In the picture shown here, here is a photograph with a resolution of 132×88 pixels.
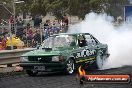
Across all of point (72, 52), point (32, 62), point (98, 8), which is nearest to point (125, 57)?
point (72, 52)

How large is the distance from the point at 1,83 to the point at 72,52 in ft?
10.4

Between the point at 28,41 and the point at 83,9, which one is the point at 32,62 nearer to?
the point at 28,41

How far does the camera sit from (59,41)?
46.5 feet

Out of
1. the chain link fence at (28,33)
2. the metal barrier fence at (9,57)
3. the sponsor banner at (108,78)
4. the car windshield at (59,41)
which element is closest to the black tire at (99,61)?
the car windshield at (59,41)

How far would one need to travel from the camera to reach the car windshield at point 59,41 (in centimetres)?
1403

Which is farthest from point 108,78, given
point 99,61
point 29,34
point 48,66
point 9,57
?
point 29,34

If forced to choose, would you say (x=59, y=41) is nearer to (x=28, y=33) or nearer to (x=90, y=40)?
(x=90, y=40)

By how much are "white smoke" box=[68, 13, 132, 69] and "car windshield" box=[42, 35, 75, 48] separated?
7.33 ft

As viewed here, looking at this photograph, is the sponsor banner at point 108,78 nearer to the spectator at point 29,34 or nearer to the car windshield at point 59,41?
the car windshield at point 59,41

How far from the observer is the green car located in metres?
13.1

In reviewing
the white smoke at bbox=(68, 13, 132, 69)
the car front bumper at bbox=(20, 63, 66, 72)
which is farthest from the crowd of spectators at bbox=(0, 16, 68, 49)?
the car front bumper at bbox=(20, 63, 66, 72)

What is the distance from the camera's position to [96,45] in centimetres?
1529

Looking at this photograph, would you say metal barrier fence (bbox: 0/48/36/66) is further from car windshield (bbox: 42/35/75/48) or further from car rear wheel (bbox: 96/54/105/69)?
car rear wheel (bbox: 96/54/105/69)

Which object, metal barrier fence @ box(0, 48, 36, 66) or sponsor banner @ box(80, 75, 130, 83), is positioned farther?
metal barrier fence @ box(0, 48, 36, 66)
